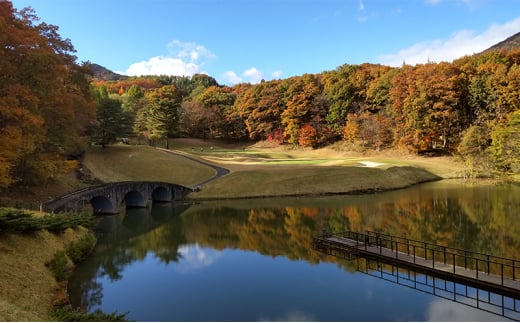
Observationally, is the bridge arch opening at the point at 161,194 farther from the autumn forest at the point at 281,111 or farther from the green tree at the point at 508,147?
the green tree at the point at 508,147

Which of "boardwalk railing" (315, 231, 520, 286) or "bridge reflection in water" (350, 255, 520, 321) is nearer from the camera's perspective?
"bridge reflection in water" (350, 255, 520, 321)

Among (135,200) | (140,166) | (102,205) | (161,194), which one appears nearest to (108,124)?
(140,166)

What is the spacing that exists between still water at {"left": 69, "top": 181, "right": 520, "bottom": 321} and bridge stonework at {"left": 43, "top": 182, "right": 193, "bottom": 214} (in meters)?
1.82

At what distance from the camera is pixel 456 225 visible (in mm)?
30781

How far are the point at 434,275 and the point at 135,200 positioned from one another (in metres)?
36.1

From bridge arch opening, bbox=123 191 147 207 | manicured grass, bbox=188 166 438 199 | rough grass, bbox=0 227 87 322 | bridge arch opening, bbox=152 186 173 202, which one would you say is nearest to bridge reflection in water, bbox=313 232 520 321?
rough grass, bbox=0 227 87 322

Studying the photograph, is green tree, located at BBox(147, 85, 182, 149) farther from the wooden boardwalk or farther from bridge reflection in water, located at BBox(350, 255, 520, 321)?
bridge reflection in water, located at BBox(350, 255, 520, 321)

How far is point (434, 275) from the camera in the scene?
19.6 metres

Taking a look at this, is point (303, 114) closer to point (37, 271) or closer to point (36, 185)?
point (36, 185)

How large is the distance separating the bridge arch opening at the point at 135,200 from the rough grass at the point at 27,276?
23.8 metres

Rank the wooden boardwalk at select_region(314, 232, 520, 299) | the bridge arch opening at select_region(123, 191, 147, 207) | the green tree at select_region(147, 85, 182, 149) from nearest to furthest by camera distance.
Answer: the wooden boardwalk at select_region(314, 232, 520, 299) < the bridge arch opening at select_region(123, 191, 147, 207) < the green tree at select_region(147, 85, 182, 149)

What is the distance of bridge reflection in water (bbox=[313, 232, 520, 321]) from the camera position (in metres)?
16.2

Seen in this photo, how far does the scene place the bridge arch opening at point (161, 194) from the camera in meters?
49.5

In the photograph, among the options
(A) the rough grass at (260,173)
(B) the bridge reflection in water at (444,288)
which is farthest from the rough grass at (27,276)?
(A) the rough grass at (260,173)
